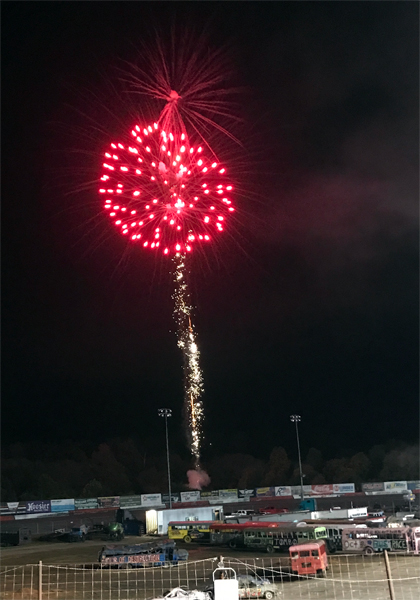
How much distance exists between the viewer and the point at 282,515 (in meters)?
49.6

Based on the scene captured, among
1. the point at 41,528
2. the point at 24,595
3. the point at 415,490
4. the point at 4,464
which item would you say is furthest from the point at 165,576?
the point at 4,464

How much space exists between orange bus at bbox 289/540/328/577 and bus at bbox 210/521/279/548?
13.3 m

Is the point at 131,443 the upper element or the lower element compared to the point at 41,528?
upper

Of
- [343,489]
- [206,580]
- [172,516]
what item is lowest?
[206,580]

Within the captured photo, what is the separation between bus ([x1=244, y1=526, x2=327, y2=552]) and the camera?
36.9 meters

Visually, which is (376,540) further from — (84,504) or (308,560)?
(84,504)

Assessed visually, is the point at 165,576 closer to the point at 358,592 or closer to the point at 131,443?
the point at 358,592

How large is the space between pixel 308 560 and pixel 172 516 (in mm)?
23773

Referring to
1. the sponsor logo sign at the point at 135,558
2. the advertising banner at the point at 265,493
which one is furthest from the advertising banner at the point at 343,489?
the sponsor logo sign at the point at 135,558

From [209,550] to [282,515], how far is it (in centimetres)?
1040

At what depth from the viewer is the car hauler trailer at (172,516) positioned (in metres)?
49.6

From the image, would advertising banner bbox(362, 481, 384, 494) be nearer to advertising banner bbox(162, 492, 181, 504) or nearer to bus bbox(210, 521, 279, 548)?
advertising banner bbox(162, 492, 181, 504)

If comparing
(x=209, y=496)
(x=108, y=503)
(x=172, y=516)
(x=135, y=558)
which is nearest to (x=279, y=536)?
(x=135, y=558)

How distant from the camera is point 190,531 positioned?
45.9 meters
